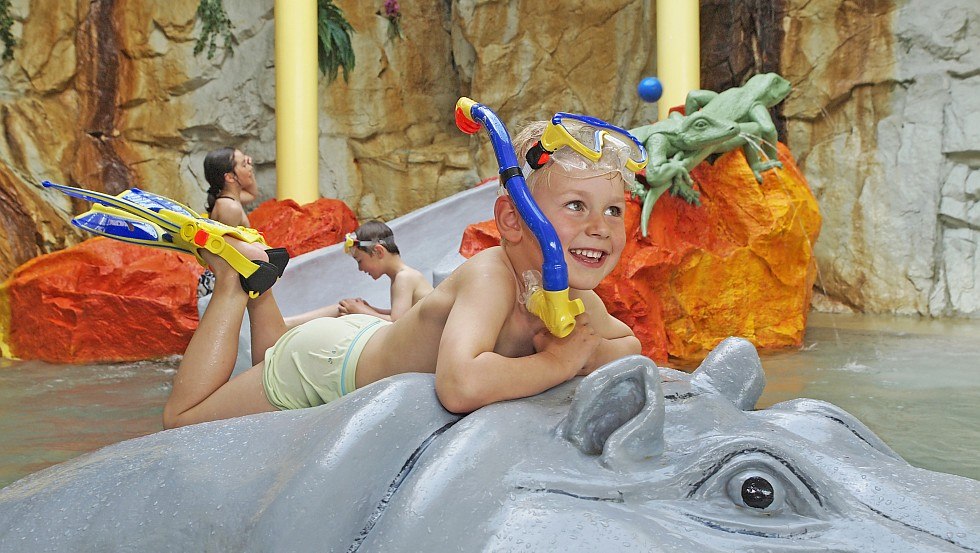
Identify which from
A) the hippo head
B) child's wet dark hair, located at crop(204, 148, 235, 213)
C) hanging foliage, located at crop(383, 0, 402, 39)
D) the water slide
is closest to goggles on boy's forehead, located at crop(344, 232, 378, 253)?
the water slide

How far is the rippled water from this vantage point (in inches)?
134

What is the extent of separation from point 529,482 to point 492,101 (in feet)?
35.5

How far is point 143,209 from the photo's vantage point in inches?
94.8

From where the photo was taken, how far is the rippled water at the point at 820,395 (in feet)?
11.1

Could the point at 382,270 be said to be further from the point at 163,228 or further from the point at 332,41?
the point at 332,41

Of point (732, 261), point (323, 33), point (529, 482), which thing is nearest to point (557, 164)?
point (529, 482)

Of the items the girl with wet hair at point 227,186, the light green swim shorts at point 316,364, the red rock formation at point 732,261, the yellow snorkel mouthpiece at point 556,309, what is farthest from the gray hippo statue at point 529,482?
the red rock formation at point 732,261

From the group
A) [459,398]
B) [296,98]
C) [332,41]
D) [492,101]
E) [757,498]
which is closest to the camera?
[757,498]

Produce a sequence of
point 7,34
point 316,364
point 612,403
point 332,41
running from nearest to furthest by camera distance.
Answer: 1. point 612,403
2. point 316,364
3. point 7,34
4. point 332,41

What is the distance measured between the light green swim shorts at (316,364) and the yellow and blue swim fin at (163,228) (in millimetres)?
325

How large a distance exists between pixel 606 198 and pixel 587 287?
191mm

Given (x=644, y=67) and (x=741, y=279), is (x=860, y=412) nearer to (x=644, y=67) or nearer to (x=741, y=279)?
(x=741, y=279)

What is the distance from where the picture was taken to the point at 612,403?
4.19ft

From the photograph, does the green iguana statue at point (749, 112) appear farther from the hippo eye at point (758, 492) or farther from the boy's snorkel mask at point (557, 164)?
the hippo eye at point (758, 492)
